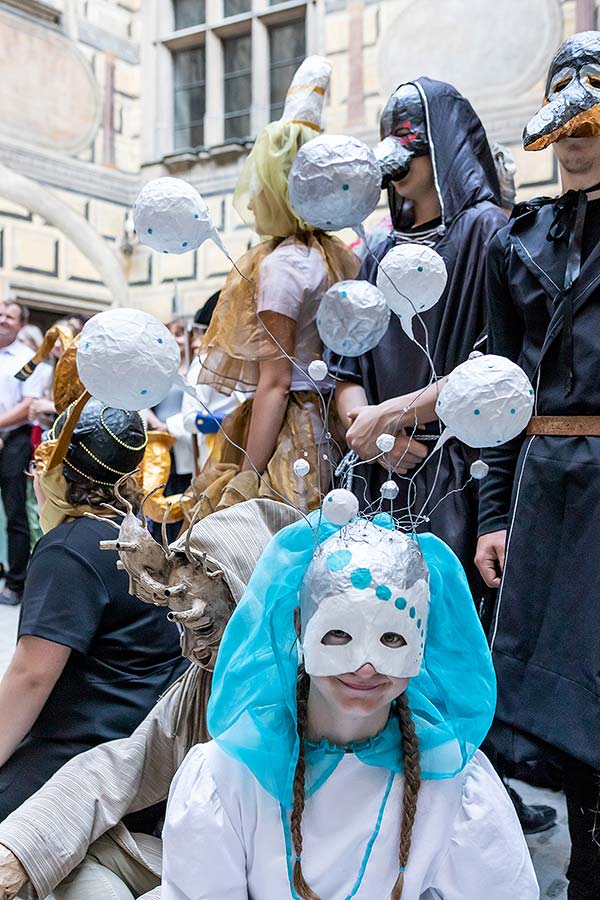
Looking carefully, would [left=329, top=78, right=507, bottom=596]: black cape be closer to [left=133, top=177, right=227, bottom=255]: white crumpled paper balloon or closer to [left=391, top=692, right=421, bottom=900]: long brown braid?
[left=133, top=177, right=227, bottom=255]: white crumpled paper balloon

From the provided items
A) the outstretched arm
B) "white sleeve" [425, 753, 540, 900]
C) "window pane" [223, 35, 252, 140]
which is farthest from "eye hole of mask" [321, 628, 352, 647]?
"window pane" [223, 35, 252, 140]

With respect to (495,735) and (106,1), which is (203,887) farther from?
(106,1)

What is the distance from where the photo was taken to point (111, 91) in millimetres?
9078

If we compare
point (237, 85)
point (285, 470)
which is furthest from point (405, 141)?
point (237, 85)

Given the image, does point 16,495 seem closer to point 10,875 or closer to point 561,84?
point 10,875

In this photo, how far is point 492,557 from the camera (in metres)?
1.82

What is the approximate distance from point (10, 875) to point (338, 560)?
87 centimetres

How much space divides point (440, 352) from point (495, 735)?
779 mm

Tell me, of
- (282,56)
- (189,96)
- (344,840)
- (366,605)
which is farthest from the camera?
(189,96)

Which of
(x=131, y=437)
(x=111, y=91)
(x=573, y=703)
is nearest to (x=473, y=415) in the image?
(x=573, y=703)

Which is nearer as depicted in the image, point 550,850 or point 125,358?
point 125,358

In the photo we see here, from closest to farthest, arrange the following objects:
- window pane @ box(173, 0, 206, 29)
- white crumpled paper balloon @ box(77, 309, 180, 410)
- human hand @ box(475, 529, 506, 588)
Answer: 1. white crumpled paper balloon @ box(77, 309, 180, 410)
2. human hand @ box(475, 529, 506, 588)
3. window pane @ box(173, 0, 206, 29)

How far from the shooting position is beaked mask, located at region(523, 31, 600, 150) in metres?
1.64

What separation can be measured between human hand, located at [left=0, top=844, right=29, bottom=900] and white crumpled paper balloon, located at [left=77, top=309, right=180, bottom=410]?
0.81 metres
